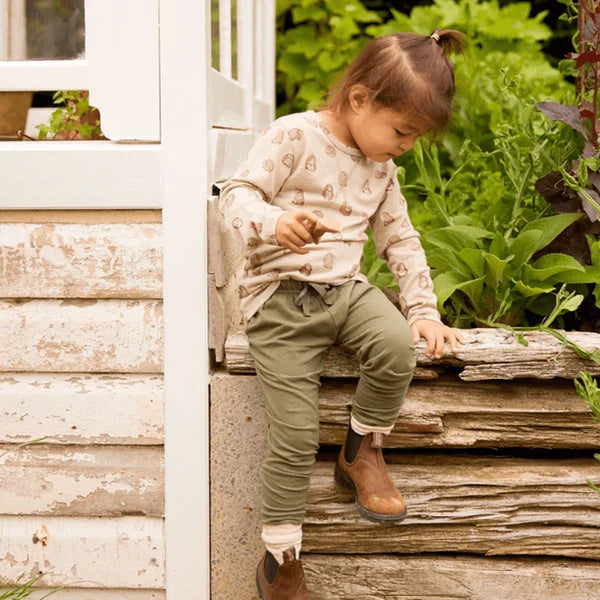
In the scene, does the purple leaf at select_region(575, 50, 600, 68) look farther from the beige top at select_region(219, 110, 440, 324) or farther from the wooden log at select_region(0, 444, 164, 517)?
the wooden log at select_region(0, 444, 164, 517)

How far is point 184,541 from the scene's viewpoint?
2215 mm

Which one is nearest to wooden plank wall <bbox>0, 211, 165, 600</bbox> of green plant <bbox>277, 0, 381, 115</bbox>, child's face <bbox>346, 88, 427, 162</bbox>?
Result: child's face <bbox>346, 88, 427, 162</bbox>

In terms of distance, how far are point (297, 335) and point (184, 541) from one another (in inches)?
23.8

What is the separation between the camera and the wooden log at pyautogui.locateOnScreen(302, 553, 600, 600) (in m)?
2.28

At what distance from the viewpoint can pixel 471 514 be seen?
88.8 inches

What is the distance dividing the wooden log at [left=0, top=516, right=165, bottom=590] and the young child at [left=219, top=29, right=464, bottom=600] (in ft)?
1.00

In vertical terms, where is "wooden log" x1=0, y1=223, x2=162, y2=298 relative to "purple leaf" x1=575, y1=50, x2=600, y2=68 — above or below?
below

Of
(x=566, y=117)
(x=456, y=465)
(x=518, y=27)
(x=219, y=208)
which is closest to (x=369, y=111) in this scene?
(x=219, y=208)

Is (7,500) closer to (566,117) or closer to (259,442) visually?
(259,442)

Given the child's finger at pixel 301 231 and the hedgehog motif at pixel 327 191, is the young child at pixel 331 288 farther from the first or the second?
the child's finger at pixel 301 231

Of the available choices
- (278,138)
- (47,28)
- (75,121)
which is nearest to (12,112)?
(75,121)

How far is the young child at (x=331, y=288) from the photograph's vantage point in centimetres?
201

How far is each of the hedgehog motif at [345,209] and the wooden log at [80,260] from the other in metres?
0.43

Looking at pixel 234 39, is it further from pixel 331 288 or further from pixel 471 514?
pixel 471 514
